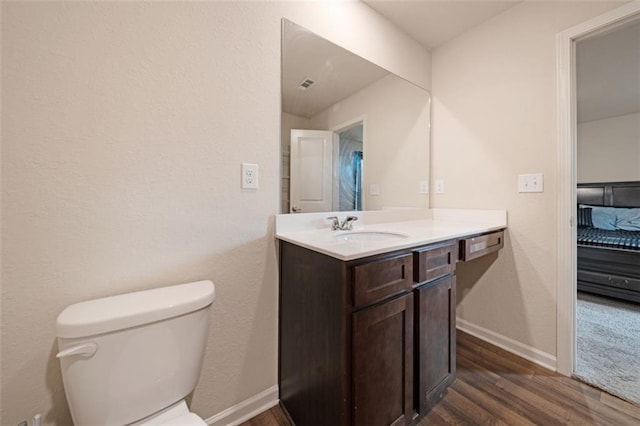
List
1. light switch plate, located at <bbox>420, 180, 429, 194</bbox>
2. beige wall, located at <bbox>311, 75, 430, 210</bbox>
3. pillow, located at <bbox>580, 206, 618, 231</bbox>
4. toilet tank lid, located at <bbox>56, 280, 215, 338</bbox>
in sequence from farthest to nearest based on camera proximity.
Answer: pillow, located at <bbox>580, 206, 618, 231</bbox> < light switch plate, located at <bbox>420, 180, 429, 194</bbox> < beige wall, located at <bbox>311, 75, 430, 210</bbox> < toilet tank lid, located at <bbox>56, 280, 215, 338</bbox>

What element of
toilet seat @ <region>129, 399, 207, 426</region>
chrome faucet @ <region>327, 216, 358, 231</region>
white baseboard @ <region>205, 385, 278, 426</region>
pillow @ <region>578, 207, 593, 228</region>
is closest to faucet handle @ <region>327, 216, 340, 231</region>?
chrome faucet @ <region>327, 216, 358, 231</region>

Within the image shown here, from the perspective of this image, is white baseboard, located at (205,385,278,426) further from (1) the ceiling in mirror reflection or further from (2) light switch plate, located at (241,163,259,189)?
(1) the ceiling in mirror reflection

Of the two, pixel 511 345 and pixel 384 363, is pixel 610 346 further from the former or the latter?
pixel 384 363

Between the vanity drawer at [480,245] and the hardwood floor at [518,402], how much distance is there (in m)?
0.70

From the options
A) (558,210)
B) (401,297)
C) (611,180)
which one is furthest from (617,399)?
(611,180)

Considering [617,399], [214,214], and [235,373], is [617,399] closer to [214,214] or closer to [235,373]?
[235,373]

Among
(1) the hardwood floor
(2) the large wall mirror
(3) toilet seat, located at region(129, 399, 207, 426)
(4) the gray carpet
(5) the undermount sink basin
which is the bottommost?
(1) the hardwood floor

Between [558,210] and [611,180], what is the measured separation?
3756 millimetres

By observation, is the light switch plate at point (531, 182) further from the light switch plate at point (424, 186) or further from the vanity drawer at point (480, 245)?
the light switch plate at point (424, 186)

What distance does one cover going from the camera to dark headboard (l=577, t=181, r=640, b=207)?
3.43 meters

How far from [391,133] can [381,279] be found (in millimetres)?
1363

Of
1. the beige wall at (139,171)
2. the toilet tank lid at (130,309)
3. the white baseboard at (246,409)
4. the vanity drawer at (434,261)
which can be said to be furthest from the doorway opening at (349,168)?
the white baseboard at (246,409)

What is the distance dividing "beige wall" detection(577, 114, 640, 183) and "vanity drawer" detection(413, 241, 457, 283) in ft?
14.6

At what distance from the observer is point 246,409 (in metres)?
1.23
